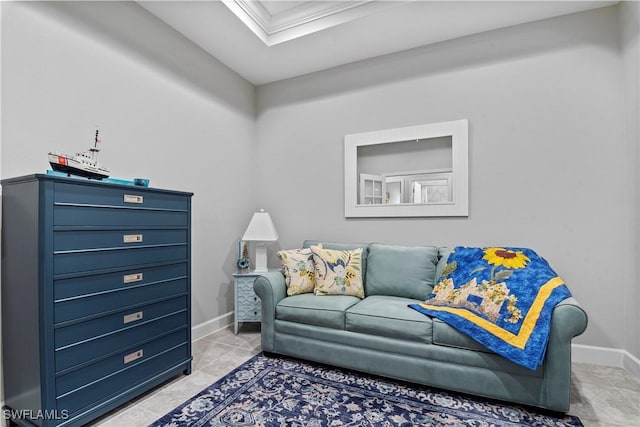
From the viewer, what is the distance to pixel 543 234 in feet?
8.43

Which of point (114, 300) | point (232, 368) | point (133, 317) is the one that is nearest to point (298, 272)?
point (232, 368)

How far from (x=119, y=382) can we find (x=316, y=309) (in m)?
1.29

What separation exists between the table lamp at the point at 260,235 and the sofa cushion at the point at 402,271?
1047 mm

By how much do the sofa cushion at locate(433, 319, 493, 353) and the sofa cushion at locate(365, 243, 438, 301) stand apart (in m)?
0.53

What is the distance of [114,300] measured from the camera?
1774 millimetres

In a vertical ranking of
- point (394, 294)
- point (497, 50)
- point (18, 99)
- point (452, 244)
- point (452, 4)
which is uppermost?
point (452, 4)

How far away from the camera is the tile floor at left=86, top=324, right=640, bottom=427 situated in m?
1.73

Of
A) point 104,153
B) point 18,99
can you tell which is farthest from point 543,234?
point 18,99

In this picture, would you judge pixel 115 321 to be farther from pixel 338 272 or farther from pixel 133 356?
pixel 338 272

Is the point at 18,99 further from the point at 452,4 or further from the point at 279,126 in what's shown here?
the point at 452,4

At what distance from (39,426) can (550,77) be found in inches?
158

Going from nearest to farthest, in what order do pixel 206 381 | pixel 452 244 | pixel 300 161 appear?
pixel 206 381 < pixel 452 244 < pixel 300 161

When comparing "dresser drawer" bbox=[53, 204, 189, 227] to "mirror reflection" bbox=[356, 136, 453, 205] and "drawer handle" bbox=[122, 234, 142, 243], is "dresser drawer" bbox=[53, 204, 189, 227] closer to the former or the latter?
"drawer handle" bbox=[122, 234, 142, 243]

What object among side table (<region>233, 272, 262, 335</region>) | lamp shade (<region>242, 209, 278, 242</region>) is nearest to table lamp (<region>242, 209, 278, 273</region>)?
lamp shade (<region>242, 209, 278, 242</region>)
